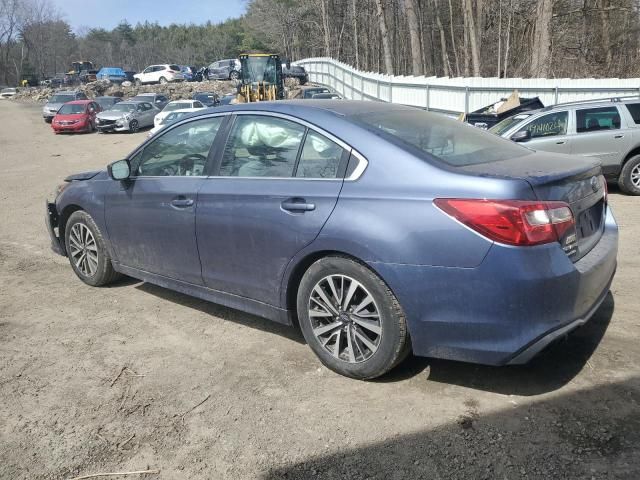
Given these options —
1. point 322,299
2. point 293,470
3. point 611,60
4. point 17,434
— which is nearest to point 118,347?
point 17,434

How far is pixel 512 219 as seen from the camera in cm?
289

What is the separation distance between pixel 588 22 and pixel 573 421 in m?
33.0

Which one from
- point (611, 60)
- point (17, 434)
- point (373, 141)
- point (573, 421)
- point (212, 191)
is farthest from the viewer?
point (611, 60)

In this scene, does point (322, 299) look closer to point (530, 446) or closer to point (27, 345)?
point (530, 446)

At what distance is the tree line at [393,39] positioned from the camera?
29.4 metres

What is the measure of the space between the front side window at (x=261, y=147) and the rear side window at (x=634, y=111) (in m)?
7.61

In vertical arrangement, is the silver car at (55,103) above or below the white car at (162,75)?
below

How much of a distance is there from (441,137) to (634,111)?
7232 millimetres

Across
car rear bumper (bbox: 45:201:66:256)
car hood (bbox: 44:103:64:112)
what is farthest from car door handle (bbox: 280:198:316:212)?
car hood (bbox: 44:103:64:112)

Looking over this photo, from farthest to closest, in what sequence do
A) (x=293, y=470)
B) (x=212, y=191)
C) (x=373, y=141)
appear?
(x=212, y=191), (x=373, y=141), (x=293, y=470)

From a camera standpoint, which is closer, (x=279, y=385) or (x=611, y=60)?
(x=279, y=385)

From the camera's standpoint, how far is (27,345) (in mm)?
4312

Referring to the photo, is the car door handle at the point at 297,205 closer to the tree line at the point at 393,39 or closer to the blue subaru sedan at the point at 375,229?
the blue subaru sedan at the point at 375,229

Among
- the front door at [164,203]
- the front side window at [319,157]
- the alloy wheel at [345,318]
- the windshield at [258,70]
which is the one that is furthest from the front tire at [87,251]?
the windshield at [258,70]
